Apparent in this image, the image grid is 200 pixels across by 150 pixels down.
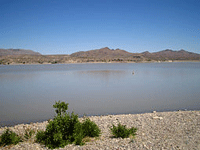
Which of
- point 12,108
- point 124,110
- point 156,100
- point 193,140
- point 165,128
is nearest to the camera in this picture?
point 193,140

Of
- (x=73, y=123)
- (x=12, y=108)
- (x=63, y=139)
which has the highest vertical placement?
(x=73, y=123)

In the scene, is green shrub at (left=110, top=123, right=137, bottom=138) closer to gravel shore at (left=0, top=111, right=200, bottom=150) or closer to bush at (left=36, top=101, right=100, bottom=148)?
gravel shore at (left=0, top=111, right=200, bottom=150)

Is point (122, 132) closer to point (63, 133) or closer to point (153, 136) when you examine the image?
point (153, 136)

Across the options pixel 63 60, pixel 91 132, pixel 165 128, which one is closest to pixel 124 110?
pixel 165 128

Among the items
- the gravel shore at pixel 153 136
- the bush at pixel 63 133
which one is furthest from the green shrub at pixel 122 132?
the bush at pixel 63 133

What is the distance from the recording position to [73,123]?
18.3ft

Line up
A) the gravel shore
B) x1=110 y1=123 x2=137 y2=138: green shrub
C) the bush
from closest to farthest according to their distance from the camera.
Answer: the gravel shore
the bush
x1=110 y1=123 x2=137 y2=138: green shrub

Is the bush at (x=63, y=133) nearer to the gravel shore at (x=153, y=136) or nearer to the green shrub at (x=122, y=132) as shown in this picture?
the gravel shore at (x=153, y=136)

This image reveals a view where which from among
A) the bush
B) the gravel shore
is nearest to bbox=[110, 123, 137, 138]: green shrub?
the gravel shore

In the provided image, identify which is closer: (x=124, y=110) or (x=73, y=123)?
(x=73, y=123)

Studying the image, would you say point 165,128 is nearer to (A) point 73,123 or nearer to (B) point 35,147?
(A) point 73,123

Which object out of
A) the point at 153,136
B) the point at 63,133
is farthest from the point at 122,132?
the point at 63,133

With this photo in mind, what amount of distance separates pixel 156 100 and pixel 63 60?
97.8m

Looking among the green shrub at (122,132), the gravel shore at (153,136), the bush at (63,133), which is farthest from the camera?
the green shrub at (122,132)
